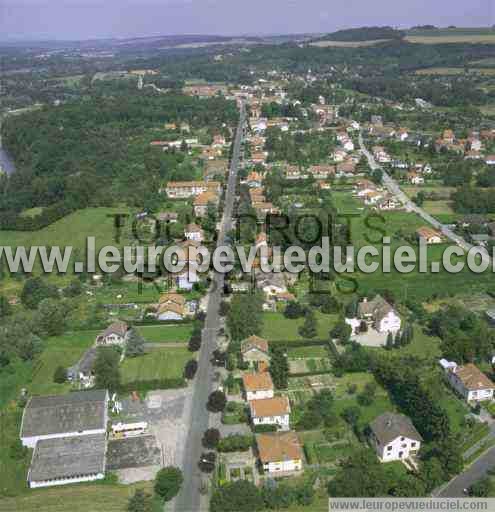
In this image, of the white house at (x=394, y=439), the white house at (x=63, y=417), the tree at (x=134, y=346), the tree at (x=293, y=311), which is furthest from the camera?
the tree at (x=293, y=311)

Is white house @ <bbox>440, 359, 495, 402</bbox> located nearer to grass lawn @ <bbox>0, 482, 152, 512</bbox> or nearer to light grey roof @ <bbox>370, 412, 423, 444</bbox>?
light grey roof @ <bbox>370, 412, 423, 444</bbox>

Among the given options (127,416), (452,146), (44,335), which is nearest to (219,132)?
(452,146)

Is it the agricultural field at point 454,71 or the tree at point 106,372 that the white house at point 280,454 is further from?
the agricultural field at point 454,71

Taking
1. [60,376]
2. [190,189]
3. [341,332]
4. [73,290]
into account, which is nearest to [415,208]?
[190,189]

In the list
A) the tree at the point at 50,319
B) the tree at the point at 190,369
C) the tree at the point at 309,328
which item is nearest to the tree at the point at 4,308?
the tree at the point at 50,319

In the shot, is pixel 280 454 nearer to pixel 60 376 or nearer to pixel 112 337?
pixel 60 376

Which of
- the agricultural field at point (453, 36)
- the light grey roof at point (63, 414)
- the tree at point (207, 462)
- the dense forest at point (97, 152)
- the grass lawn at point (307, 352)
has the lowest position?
the grass lawn at point (307, 352)

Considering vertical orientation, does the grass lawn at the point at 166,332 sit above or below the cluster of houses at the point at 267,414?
below
